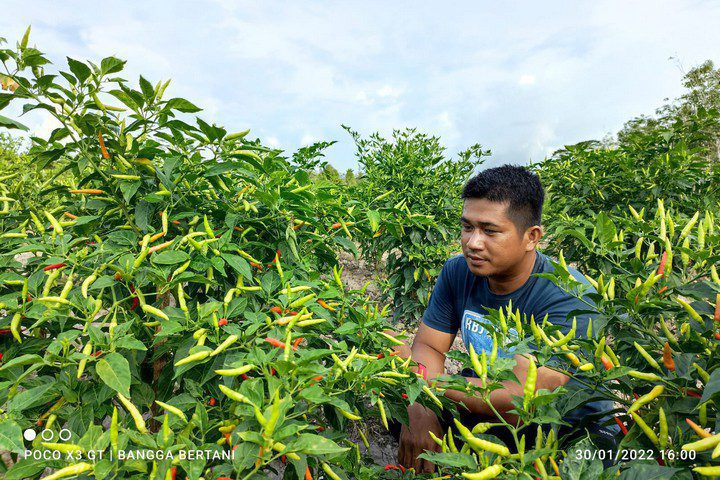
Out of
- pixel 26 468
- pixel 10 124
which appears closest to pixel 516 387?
pixel 26 468

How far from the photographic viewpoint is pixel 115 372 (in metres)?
0.99

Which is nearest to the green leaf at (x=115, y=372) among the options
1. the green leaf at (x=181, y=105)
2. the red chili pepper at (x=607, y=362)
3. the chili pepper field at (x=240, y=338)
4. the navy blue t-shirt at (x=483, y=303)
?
the chili pepper field at (x=240, y=338)

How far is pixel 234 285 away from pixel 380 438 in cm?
193

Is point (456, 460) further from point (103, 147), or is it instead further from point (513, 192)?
point (513, 192)

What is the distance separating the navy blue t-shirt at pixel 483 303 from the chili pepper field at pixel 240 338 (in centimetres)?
57

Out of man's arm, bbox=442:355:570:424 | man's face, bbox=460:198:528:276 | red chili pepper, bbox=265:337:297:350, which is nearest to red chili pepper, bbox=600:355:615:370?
man's arm, bbox=442:355:570:424

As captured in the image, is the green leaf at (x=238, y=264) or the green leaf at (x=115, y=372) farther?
the green leaf at (x=238, y=264)

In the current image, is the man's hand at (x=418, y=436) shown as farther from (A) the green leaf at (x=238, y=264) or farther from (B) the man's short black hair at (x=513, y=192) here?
(A) the green leaf at (x=238, y=264)

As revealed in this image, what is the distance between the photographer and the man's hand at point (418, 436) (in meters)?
1.93

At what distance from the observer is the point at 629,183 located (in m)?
4.04

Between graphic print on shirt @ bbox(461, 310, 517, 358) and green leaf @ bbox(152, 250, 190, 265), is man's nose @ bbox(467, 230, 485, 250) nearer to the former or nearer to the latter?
graphic print on shirt @ bbox(461, 310, 517, 358)

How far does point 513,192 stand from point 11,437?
2090 millimetres

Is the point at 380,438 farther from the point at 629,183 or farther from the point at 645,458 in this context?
the point at 629,183

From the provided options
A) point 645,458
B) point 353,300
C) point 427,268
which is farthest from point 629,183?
point 645,458
